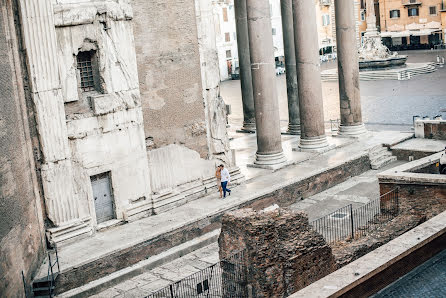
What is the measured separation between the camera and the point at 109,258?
15453 millimetres

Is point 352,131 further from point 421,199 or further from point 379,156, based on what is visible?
point 421,199

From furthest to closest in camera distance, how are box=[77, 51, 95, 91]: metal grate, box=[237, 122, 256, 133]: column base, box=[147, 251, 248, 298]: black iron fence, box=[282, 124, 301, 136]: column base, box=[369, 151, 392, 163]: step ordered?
box=[237, 122, 256, 133]: column base
box=[282, 124, 301, 136]: column base
box=[369, 151, 392, 163]: step
box=[77, 51, 95, 91]: metal grate
box=[147, 251, 248, 298]: black iron fence

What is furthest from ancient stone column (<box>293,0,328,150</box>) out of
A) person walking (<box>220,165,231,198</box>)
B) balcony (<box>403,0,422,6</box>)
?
balcony (<box>403,0,422,6</box>)

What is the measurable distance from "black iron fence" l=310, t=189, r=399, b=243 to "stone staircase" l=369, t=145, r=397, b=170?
527 cm

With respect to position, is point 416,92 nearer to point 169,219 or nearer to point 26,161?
point 169,219

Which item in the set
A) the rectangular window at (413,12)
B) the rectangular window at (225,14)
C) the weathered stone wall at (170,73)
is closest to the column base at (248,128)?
the weathered stone wall at (170,73)

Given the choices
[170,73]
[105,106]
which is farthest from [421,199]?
[105,106]

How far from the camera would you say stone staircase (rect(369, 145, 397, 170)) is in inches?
937

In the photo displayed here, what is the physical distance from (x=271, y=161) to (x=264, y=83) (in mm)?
2495

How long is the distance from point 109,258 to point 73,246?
1165mm

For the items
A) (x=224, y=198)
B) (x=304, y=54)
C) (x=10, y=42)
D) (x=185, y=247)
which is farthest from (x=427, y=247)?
(x=304, y=54)

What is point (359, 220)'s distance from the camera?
58.9ft

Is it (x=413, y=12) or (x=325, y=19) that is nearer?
(x=325, y=19)

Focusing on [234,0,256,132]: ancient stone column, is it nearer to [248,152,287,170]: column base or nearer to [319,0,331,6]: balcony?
[248,152,287,170]: column base
